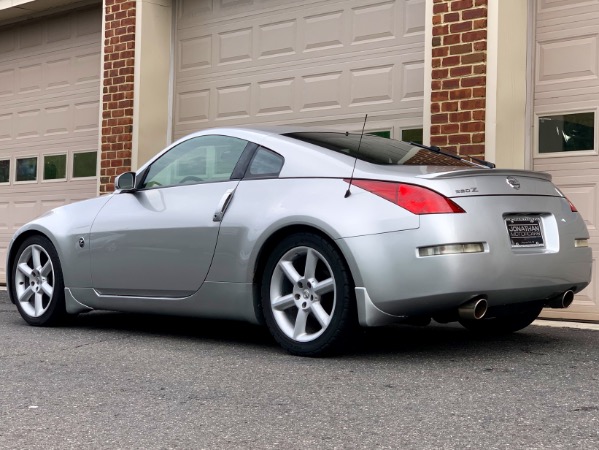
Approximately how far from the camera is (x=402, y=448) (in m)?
3.38

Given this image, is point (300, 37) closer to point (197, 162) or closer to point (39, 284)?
point (197, 162)

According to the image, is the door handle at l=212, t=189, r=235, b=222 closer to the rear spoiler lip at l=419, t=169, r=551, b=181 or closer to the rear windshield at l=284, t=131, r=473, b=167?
the rear windshield at l=284, t=131, r=473, b=167

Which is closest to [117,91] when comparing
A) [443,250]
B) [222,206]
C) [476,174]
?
[222,206]

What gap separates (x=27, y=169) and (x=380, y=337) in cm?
807

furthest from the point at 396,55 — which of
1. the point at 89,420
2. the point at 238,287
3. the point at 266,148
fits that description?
the point at 89,420

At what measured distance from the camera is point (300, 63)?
384 inches

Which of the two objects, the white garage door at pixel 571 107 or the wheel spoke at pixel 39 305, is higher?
the white garage door at pixel 571 107

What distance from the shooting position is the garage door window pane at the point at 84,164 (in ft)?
39.4

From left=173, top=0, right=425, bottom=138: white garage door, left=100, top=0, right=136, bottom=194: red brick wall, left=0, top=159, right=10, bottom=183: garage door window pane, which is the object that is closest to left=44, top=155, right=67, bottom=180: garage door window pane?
left=0, top=159, right=10, bottom=183: garage door window pane

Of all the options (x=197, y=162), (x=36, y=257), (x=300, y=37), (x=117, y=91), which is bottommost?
(x=36, y=257)

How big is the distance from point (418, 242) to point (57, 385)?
191cm

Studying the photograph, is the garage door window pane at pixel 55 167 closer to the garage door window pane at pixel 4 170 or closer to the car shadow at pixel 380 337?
the garage door window pane at pixel 4 170

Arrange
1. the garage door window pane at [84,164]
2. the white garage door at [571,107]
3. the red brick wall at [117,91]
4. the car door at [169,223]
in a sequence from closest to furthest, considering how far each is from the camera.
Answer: the car door at [169,223]
the white garage door at [571,107]
the red brick wall at [117,91]
the garage door window pane at [84,164]

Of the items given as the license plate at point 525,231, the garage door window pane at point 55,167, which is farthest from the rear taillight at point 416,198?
the garage door window pane at point 55,167
